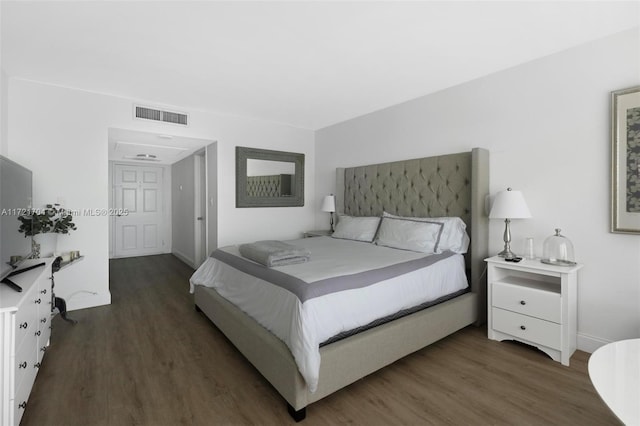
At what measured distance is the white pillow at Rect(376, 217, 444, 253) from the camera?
284 cm

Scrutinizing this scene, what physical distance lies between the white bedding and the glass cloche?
0.67 m

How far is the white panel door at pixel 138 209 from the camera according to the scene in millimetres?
6102

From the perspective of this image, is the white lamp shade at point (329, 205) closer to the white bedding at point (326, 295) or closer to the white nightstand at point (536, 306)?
the white bedding at point (326, 295)

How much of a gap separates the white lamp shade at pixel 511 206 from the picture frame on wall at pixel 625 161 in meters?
0.55

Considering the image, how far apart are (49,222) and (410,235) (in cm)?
346

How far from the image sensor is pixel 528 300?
2.32 m

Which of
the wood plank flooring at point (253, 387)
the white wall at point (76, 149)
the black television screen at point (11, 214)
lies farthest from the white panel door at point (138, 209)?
the black television screen at point (11, 214)

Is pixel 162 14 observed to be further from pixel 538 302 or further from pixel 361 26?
pixel 538 302

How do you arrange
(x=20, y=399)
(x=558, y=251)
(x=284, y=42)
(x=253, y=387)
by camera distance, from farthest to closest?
(x=558, y=251) → (x=284, y=42) → (x=253, y=387) → (x=20, y=399)

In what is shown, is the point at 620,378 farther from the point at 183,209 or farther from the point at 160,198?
the point at 160,198

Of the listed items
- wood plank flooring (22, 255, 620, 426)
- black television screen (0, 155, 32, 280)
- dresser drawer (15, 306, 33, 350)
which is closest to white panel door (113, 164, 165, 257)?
wood plank flooring (22, 255, 620, 426)

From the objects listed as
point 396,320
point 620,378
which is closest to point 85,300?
point 396,320

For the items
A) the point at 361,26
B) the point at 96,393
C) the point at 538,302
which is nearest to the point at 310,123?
the point at 361,26

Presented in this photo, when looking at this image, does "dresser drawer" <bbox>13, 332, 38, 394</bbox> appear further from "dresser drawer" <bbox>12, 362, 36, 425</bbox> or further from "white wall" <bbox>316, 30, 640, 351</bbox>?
"white wall" <bbox>316, 30, 640, 351</bbox>
